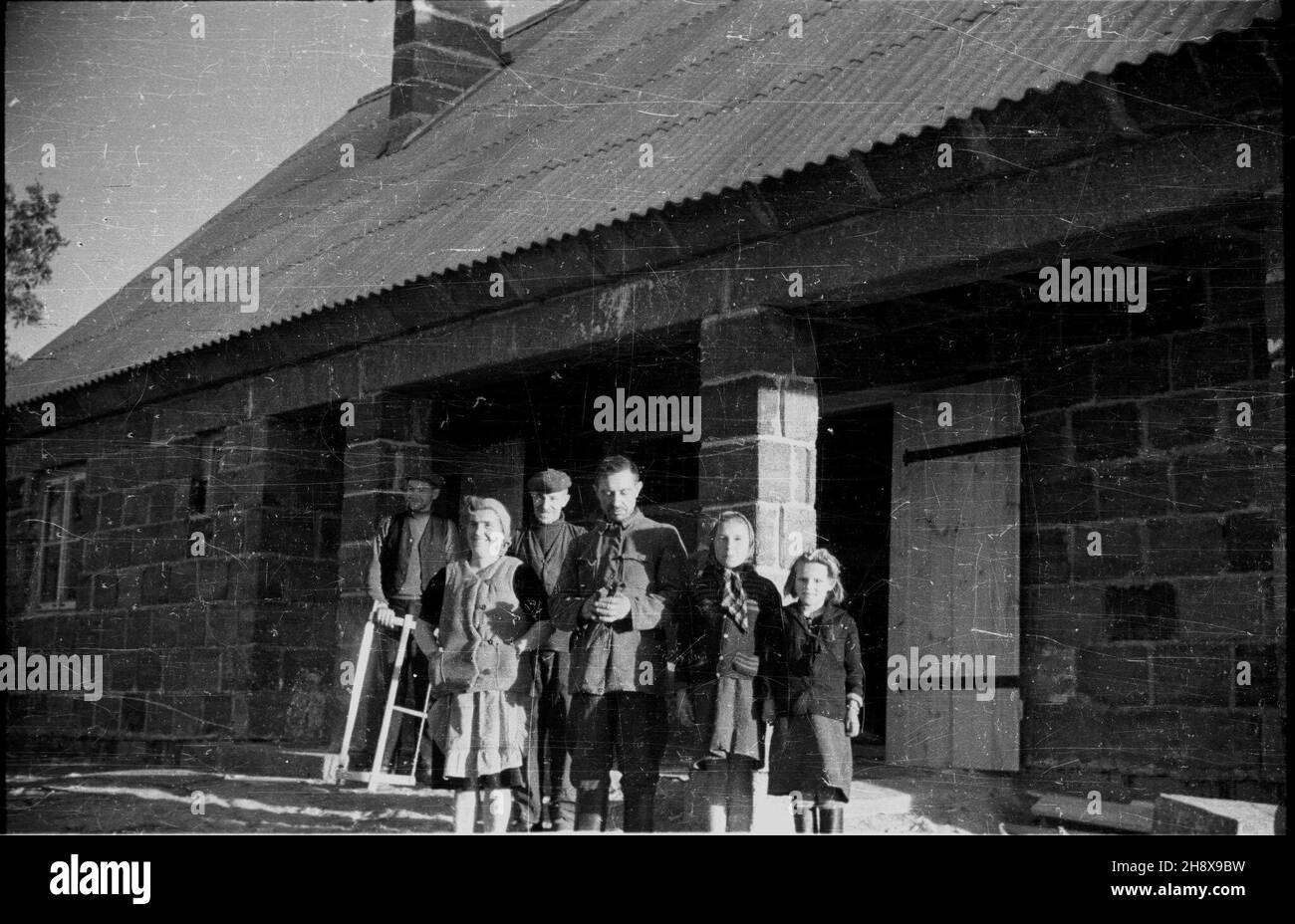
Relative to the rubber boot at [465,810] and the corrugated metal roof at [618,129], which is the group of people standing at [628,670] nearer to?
the rubber boot at [465,810]

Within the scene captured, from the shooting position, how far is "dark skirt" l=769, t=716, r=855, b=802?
5.73 metres

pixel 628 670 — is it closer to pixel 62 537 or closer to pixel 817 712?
pixel 817 712

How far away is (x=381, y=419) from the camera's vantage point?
8.15 m

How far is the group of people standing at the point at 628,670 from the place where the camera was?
19.1ft

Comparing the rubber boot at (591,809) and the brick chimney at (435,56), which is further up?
the brick chimney at (435,56)

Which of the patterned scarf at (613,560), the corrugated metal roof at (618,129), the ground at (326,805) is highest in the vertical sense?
the corrugated metal roof at (618,129)

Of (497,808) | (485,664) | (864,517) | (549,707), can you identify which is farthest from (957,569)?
(497,808)

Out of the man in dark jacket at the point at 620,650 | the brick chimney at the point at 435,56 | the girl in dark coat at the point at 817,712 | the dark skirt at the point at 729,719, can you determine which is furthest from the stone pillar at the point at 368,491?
the brick chimney at the point at 435,56

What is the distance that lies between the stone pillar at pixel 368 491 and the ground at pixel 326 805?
31.0 inches

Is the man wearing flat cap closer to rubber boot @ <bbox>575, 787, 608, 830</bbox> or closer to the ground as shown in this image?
rubber boot @ <bbox>575, 787, 608, 830</bbox>
